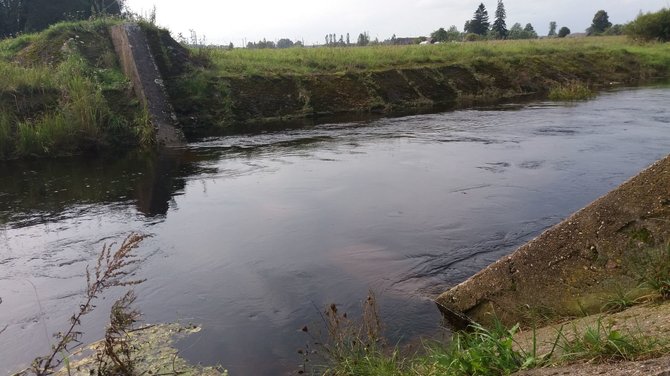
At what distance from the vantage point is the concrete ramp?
14281 millimetres

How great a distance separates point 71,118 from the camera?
1282 cm

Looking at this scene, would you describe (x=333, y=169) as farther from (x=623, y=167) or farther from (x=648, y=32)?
(x=648, y=32)

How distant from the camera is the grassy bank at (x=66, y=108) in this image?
12422 mm

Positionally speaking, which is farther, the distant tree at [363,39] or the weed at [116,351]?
the distant tree at [363,39]

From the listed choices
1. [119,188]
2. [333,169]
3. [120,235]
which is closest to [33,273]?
[120,235]

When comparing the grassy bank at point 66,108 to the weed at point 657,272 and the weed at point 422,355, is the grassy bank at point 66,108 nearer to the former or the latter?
the weed at point 422,355

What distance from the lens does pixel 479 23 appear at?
242 feet

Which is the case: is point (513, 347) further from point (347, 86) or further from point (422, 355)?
point (347, 86)

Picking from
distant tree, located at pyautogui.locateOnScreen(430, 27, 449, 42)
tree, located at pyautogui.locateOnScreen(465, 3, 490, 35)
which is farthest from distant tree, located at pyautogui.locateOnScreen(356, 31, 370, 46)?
tree, located at pyautogui.locateOnScreen(465, 3, 490, 35)

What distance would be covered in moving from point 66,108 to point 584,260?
38.9 feet

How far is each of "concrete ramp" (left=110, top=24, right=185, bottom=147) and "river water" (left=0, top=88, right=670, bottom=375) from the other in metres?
0.92

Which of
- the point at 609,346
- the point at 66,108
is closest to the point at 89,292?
the point at 609,346

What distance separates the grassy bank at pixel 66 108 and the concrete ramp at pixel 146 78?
30cm

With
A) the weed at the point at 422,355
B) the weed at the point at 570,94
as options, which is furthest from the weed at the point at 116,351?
the weed at the point at 570,94
